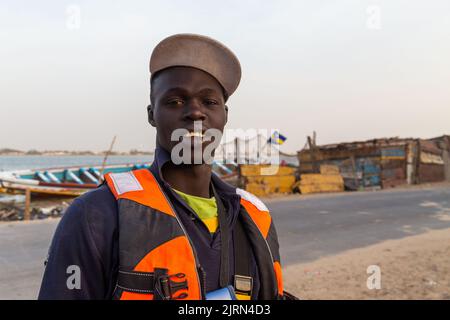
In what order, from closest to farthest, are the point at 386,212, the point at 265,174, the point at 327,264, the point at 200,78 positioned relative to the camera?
the point at 200,78, the point at 327,264, the point at 386,212, the point at 265,174

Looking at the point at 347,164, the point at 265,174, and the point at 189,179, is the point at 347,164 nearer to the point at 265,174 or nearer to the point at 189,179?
the point at 265,174

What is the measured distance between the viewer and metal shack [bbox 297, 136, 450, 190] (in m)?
23.6

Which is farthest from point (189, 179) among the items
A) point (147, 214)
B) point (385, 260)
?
point (385, 260)

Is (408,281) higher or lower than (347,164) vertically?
lower

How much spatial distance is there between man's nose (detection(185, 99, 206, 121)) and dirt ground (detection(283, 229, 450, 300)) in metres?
4.22

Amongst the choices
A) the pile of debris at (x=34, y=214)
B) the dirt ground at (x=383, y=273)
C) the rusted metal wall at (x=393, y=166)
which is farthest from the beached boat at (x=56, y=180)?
the dirt ground at (x=383, y=273)

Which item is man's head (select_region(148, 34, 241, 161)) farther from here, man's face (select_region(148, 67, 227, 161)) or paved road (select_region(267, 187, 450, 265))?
paved road (select_region(267, 187, 450, 265))

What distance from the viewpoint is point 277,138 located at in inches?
860

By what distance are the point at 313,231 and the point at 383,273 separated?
347 cm

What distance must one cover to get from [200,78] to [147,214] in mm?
649

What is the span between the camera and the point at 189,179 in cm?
166

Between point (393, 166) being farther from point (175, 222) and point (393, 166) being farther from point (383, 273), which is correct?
point (175, 222)

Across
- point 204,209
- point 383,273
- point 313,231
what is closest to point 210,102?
point 204,209
